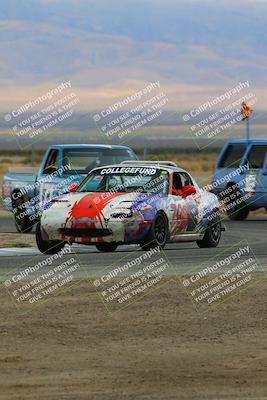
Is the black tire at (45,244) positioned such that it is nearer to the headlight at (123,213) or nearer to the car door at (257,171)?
the headlight at (123,213)

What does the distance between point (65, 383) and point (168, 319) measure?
11.6ft

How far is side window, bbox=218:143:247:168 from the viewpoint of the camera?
3222 centimetres

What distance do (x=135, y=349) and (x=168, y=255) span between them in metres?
8.65

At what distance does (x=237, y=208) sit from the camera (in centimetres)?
3197

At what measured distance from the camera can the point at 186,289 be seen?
610 inches

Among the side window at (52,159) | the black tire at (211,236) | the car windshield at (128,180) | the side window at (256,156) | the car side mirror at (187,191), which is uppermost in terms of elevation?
the car windshield at (128,180)

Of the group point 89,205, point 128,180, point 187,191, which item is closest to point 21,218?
point 128,180

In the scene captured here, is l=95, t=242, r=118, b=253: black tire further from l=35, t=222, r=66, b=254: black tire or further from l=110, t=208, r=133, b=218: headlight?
l=110, t=208, r=133, b=218: headlight

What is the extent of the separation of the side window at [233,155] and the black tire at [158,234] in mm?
11622

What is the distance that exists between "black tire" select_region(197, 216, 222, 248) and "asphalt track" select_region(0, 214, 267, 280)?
0.12 m

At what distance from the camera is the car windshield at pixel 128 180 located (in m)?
21.1

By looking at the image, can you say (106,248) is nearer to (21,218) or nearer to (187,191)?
(187,191)

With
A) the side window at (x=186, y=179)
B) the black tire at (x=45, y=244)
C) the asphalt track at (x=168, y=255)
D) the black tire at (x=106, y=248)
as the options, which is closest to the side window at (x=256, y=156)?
the asphalt track at (x=168, y=255)

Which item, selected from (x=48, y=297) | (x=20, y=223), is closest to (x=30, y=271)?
(x=48, y=297)
